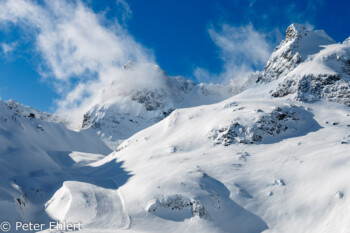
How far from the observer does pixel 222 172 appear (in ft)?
59.6

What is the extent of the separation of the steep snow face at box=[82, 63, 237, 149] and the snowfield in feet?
168

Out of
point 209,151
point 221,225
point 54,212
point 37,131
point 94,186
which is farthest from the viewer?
point 37,131

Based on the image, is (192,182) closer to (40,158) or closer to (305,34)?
(40,158)

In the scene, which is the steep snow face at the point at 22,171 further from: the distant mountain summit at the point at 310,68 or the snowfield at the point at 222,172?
the distant mountain summit at the point at 310,68

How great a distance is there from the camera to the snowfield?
44.7ft

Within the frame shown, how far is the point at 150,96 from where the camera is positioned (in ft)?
380

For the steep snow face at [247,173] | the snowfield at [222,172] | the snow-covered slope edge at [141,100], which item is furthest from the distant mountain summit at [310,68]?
the snow-covered slope edge at [141,100]

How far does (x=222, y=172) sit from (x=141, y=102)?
96.2 metres

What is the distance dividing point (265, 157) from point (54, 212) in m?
14.6

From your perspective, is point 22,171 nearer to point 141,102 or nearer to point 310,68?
point 310,68

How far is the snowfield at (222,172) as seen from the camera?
1361 centimetres

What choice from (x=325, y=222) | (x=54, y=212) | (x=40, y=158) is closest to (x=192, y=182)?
(x=325, y=222)

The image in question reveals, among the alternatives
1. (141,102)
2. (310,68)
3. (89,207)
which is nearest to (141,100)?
(141,102)

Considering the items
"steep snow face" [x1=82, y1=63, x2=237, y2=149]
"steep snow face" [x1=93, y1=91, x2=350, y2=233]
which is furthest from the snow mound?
"steep snow face" [x1=82, y1=63, x2=237, y2=149]
